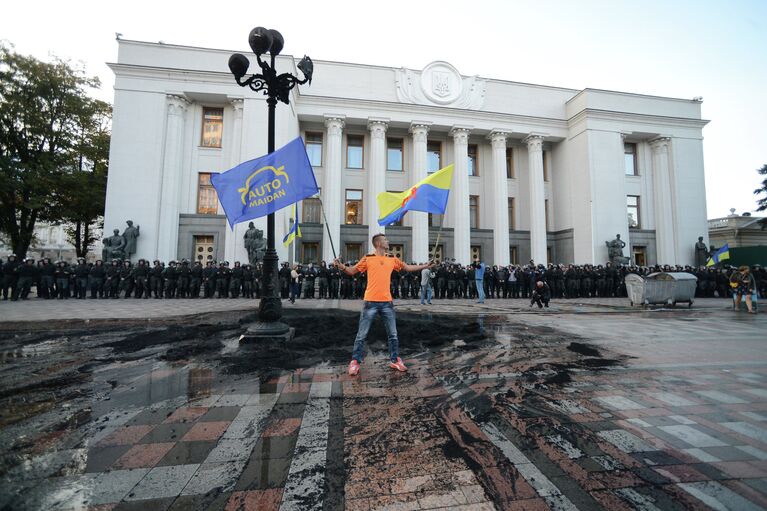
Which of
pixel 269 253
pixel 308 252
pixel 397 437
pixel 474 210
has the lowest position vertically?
pixel 397 437

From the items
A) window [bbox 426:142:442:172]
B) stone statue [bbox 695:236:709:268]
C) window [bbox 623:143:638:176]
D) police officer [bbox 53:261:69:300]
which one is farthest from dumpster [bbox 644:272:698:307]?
police officer [bbox 53:261:69:300]

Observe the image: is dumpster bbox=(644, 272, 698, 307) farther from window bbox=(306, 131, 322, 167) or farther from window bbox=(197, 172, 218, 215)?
window bbox=(197, 172, 218, 215)

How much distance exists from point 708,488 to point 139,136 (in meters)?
27.0

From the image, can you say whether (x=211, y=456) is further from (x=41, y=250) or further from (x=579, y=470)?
(x=41, y=250)

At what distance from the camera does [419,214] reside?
24484mm

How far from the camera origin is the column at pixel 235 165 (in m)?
20.3

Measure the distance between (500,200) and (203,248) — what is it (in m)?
21.6

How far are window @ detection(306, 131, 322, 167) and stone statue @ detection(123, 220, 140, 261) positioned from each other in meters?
12.3

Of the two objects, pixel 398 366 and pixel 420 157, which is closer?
pixel 398 366

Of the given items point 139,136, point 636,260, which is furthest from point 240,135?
point 636,260

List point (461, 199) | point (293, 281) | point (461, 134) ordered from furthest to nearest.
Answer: point (461, 134) < point (461, 199) < point (293, 281)

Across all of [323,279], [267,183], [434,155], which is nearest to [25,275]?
[323,279]

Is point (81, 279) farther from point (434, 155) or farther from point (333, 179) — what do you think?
point (434, 155)

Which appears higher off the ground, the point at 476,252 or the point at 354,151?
the point at 354,151
